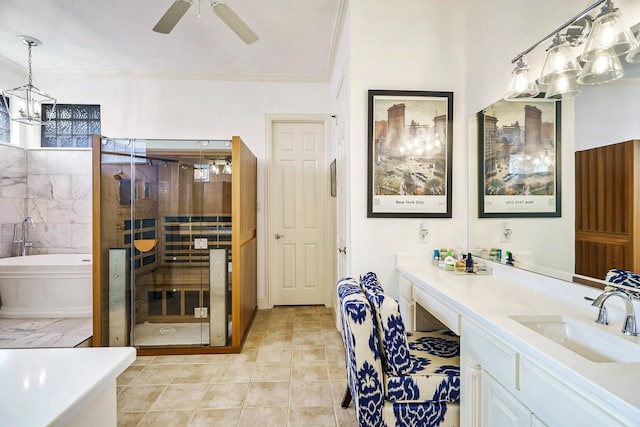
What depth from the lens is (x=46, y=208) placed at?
157 inches

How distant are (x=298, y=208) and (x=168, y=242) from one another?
5.40ft

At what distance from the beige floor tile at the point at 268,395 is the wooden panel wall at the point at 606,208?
1.89 meters

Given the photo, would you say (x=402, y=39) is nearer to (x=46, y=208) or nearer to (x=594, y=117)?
(x=594, y=117)

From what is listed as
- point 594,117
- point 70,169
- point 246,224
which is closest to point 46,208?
point 70,169

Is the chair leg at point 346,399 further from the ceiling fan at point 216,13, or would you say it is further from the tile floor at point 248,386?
the ceiling fan at point 216,13

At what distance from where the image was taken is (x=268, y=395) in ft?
7.10

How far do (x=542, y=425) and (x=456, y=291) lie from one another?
75 cm

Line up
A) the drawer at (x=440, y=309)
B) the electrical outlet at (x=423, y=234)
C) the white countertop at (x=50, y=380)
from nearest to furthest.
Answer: the white countertop at (x=50, y=380), the drawer at (x=440, y=309), the electrical outlet at (x=423, y=234)

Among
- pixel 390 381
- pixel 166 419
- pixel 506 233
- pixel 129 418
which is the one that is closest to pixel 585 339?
pixel 390 381

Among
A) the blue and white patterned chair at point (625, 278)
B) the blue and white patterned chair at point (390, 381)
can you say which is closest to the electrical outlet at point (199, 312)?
the blue and white patterned chair at point (390, 381)

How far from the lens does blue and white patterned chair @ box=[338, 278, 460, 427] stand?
1.44m

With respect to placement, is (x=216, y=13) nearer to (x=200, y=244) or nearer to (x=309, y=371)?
(x=200, y=244)

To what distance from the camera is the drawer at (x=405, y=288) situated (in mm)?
2254

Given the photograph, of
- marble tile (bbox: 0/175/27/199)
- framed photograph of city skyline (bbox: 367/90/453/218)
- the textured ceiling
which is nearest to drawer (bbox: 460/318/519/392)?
framed photograph of city skyline (bbox: 367/90/453/218)
